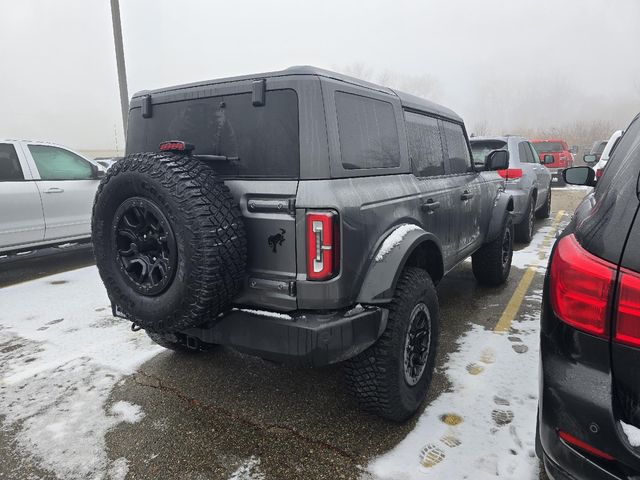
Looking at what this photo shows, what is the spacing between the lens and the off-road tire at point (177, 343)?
8.86ft

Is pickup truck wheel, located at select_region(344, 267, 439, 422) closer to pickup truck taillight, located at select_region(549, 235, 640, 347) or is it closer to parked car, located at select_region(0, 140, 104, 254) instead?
pickup truck taillight, located at select_region(549, 235, 640, 347)

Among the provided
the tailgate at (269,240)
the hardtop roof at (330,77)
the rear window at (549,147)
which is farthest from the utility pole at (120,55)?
the rear window at (549,147)

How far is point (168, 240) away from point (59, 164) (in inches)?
206

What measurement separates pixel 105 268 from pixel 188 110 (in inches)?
39.5

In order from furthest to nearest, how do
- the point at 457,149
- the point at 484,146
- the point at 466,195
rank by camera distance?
the point at 484,146, the point at 457,149, the point at 466,195

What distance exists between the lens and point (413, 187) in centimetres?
292

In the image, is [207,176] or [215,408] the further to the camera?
[215,408]

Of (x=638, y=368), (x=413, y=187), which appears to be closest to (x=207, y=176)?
(x=413, y=187)

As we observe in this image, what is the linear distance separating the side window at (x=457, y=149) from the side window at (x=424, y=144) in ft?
0.78

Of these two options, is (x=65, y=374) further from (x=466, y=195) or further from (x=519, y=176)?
(x=519, y=176)

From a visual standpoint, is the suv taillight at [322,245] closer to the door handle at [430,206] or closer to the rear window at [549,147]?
the door handle at [430,206]

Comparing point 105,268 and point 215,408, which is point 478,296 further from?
point 105,268

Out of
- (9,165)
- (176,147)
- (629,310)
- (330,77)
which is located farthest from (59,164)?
(629,310)

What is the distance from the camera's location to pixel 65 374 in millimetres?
3266
